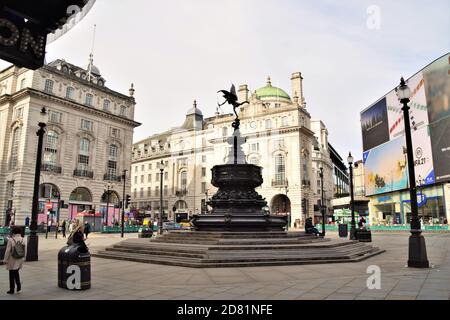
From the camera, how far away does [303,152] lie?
208 feet

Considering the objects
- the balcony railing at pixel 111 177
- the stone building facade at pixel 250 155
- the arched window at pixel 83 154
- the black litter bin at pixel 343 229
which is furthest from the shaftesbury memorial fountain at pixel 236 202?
the balcony railing at pixel 111 177

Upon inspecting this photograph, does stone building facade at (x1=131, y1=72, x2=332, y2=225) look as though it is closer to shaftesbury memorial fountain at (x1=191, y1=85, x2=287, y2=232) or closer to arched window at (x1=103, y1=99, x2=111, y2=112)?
arched window at (x1=103, y1=99, x2=111, y2=112)

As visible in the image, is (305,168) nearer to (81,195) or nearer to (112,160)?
(112,160)

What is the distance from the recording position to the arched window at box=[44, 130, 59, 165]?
4581 cm

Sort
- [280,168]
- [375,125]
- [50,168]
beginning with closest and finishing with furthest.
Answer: [50,168] → [375,125] → [280,168]

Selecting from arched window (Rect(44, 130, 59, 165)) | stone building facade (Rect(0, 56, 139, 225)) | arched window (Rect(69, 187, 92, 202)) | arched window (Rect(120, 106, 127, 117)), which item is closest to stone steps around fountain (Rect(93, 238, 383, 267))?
stone building facade (Rect(0, 56, 139, 225))

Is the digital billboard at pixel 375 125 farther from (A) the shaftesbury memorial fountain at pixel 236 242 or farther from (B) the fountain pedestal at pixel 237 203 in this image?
(B) the fountain pedestal at pixel 237 203

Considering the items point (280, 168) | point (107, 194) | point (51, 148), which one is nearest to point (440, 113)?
point (280, 168)

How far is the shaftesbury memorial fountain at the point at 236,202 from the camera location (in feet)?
53.1

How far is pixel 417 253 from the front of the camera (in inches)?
446

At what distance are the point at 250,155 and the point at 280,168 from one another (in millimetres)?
6760

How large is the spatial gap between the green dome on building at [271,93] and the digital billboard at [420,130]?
1826cm

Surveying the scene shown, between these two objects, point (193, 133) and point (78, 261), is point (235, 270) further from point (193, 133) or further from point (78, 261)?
point (193, 133)
